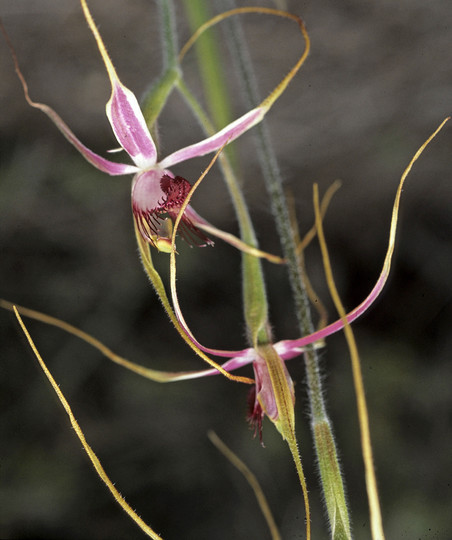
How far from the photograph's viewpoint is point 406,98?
146cm

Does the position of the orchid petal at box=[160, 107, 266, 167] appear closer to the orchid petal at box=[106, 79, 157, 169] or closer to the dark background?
the orchid petal at box=[106, 79, 157, 169]

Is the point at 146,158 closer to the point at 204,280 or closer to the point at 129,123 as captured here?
the point at 129,123

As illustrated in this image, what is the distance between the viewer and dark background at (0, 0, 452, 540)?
1.45m

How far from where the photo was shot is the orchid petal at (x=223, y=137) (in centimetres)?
49

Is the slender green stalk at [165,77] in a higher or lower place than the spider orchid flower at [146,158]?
higher

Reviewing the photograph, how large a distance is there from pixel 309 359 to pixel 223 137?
0.22 m

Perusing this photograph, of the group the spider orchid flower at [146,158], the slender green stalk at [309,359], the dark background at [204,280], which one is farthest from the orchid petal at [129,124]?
the dark background at [204,280]

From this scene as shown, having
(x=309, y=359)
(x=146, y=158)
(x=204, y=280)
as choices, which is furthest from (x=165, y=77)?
(x=204, y=280)

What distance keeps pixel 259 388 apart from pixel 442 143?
105cm

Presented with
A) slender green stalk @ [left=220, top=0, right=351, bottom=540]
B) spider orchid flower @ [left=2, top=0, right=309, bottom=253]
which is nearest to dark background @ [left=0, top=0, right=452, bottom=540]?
slender green stalk @ [left=220, top=0, right=351, bottom=540]

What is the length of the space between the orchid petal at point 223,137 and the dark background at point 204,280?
36.2 inches

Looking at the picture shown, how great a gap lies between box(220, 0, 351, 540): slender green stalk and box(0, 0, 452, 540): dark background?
0.76 meters

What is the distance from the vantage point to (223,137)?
0.52 meters

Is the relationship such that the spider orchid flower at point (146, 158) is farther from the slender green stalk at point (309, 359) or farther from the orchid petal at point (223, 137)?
the slender green stalk at point (309, 359)
